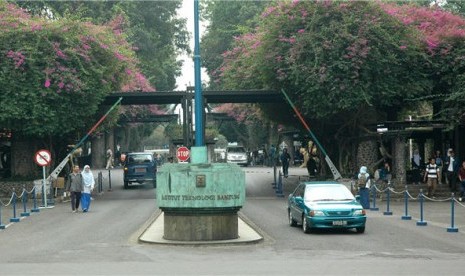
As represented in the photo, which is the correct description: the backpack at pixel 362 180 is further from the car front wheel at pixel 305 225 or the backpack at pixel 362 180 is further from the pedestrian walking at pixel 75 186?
the pedestrian walking at pixel 75 186

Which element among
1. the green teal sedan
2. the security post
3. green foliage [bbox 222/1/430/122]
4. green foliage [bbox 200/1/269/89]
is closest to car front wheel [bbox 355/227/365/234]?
the green teal sedan

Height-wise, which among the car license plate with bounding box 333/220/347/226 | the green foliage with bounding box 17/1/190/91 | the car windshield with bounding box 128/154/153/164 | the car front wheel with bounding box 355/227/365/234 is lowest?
the car front wheel with bounding box 355/227/365/234

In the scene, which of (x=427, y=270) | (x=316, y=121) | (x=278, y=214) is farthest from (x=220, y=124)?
(x=427, y=270)

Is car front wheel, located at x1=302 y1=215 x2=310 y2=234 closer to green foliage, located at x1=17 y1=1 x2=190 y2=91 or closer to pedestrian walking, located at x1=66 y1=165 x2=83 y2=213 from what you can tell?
pedestrian walking, located at x1=66 y1=165 x2=83 y2=213

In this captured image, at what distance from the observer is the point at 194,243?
17875mm

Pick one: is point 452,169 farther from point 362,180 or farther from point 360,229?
point 360,229

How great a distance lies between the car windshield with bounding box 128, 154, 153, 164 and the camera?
43213 mm

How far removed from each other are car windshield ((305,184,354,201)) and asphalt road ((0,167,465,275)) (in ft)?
3.08

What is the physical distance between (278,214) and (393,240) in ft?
29.0

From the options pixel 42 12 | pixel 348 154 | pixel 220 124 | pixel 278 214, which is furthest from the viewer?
pixel 220 124

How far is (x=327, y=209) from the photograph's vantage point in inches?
788

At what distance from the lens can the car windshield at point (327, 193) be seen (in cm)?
2108

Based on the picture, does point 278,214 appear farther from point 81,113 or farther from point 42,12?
point 42,12

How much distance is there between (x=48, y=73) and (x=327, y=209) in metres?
17.7
